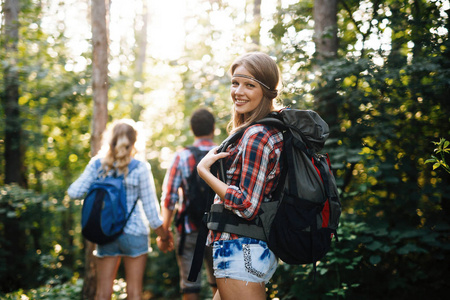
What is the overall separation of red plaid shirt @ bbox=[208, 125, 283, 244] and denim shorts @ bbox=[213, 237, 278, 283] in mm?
57

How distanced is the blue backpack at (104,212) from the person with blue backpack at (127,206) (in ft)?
0.21

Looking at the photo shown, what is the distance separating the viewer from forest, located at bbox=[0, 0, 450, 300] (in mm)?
3842

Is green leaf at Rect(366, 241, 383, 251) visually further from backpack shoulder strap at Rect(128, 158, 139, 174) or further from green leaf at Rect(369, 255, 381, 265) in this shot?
backpack shoulder strap at Rect(128, 158, 139, 174)

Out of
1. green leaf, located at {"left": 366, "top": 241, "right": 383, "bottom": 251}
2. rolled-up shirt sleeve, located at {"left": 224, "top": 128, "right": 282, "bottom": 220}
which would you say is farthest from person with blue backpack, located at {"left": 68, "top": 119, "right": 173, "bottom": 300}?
green leaf, located at {"left": 366, "top": 241, "right": 383, "bottom": 251}

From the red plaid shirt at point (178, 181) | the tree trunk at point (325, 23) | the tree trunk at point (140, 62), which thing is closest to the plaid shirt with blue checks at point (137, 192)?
the red plaid shirt at point (178, 181)

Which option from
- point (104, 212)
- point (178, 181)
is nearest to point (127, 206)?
point (104, 212)

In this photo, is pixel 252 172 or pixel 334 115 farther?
pixel 334 115

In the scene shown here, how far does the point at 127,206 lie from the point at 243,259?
1872 millimetres

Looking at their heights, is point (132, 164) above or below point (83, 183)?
above

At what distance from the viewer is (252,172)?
1901 mm

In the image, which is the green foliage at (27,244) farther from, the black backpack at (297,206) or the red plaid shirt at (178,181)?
the black backpack at (297,206)

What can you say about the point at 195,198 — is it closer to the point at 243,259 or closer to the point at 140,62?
the point at 243,259

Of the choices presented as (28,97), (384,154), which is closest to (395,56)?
(384,154)

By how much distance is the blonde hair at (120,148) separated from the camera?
3.46m
